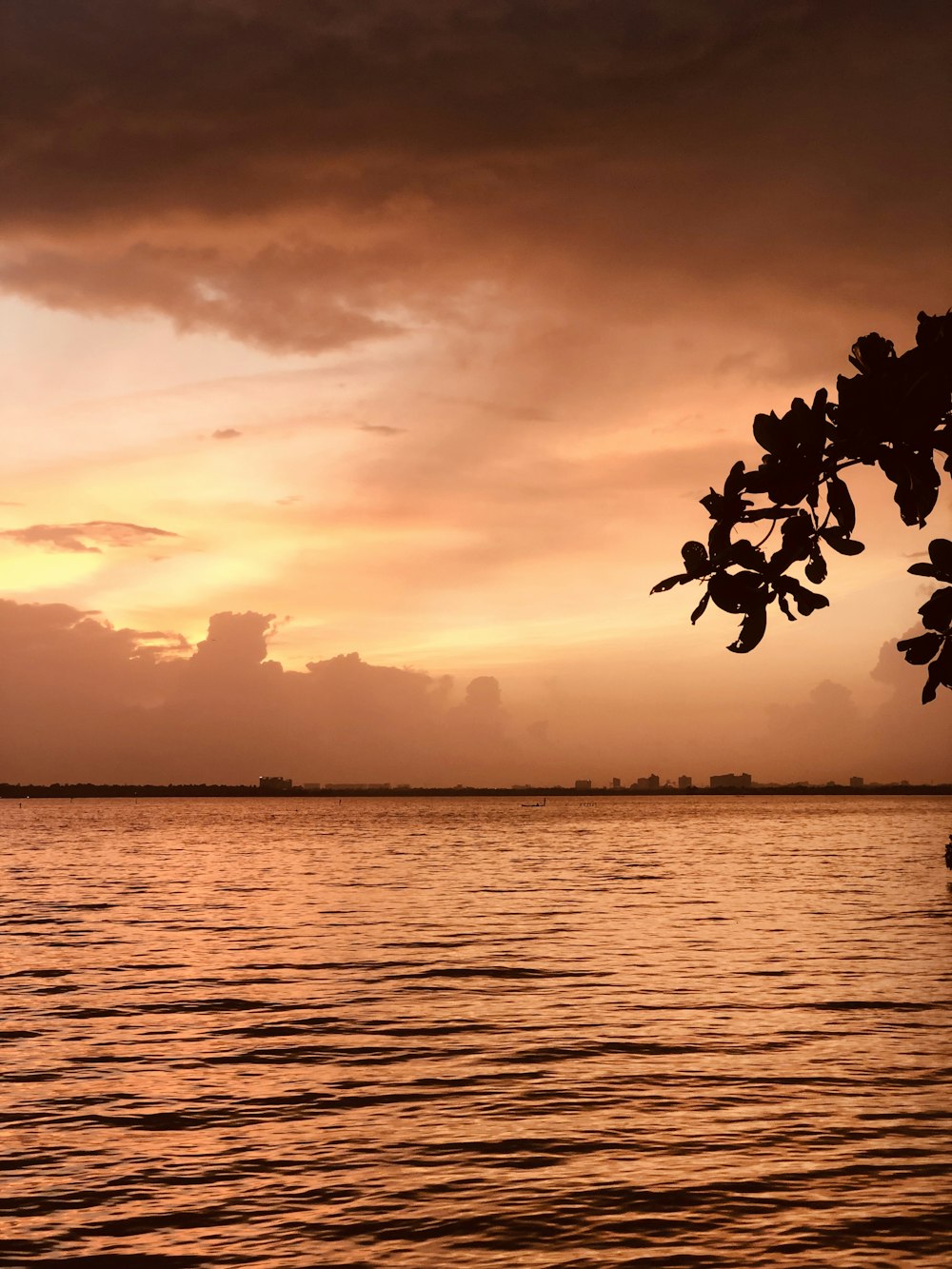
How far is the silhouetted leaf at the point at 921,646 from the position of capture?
24.3 ft

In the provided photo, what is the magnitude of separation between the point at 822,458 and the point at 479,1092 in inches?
712

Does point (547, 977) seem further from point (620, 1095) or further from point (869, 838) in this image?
point (869, 838)

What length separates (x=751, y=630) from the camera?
7004 mm

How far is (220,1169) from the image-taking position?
18156 mm

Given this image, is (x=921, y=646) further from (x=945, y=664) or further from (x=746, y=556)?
(x=746, y=556)

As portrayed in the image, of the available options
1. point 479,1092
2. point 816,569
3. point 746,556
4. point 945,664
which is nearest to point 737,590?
point 746,556

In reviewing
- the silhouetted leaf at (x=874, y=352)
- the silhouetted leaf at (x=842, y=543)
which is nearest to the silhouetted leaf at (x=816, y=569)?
the silhouetted leaf at (x=842, y=543)

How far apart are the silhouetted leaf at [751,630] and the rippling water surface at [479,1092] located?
9.91 m

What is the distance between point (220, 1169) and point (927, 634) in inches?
559

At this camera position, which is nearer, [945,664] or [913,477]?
[913,477]

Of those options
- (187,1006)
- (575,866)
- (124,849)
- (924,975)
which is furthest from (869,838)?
(187,1006)

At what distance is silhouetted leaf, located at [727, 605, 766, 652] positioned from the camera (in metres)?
6.98

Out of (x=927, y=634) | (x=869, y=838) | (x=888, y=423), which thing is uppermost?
(x=888, y=423)

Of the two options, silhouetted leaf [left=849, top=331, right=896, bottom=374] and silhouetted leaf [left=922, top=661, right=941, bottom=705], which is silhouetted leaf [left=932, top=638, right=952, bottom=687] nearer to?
silhouetted leaf [left=922, top=661, right=941, bottom=705]
